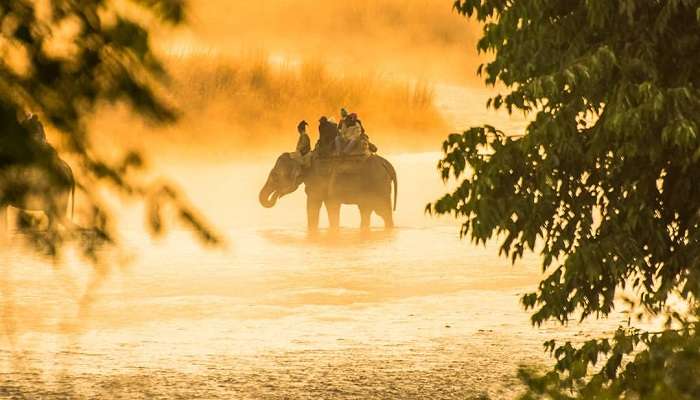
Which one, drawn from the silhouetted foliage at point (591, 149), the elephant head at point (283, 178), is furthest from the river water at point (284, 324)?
the silhouetted foliage at point (591, 149)

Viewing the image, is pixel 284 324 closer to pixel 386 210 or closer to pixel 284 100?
pixel 386 210

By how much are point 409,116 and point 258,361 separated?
2416 inches

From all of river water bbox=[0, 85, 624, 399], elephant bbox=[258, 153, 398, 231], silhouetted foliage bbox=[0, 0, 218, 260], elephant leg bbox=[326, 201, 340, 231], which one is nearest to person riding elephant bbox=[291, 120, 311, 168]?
elephant bbox=[258, 153, 398, 231]

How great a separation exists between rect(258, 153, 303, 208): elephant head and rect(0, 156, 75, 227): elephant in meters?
28.0

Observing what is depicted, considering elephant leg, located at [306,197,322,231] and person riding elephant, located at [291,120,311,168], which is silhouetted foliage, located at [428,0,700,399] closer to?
person riding elephant, located at [291,120,311,168]

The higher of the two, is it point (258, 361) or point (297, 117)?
point (297, 117)

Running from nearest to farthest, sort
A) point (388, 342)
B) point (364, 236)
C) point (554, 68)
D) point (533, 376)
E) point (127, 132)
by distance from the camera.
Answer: point (127, 132) < point (533, 376) < point (554, 68) < point (388, 342) < point (364, 236)

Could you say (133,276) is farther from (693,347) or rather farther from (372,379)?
(693,347)

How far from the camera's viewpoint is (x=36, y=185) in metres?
5.53

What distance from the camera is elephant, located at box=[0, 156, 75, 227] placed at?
17.7 feet

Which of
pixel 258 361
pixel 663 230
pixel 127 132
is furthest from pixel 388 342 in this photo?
pixel 127 132

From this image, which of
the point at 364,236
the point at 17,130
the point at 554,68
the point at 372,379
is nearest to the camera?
the point at 17,130

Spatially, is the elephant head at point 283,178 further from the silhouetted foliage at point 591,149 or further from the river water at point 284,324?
the silhouetted foliage at point 591,149

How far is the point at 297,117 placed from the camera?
3000 inches
